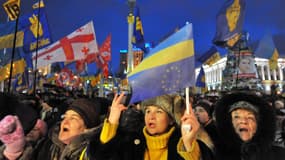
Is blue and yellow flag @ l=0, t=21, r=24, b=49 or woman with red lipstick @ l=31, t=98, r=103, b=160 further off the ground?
blue and yellow flag @ l=0, t=21, r=24, b=49

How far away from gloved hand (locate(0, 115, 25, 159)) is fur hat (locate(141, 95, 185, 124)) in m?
1.13

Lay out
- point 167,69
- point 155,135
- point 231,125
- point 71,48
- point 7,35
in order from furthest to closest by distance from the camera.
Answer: point 71,48 < point 7,35 < point 231,125 < point 155,135 < point 167,69

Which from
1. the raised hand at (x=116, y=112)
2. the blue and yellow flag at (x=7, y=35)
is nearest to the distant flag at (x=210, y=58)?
the blue and yellow flag at (x=7, y=35)

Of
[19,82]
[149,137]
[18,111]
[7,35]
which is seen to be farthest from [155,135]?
[19,82]

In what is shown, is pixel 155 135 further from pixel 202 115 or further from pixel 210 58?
pixel 210 58

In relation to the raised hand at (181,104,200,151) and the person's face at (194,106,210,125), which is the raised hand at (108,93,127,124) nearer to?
the raised hand at (181,104,200,151)

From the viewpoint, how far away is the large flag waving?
10.0 m

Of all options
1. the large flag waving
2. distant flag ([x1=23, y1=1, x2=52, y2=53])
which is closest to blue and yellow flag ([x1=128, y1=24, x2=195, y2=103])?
the large flag waving

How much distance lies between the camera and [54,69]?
131ft

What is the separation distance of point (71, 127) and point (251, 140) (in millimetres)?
1598

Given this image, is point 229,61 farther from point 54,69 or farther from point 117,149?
point 117,149

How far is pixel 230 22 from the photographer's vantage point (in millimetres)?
12008

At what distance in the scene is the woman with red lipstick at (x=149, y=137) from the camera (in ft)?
8.28

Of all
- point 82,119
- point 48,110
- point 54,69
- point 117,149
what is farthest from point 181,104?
point 54,69
